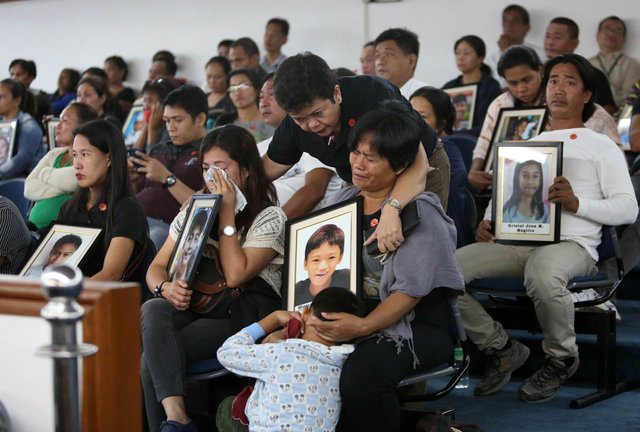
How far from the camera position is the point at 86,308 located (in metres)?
1.35

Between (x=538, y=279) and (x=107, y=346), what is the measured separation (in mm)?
2385

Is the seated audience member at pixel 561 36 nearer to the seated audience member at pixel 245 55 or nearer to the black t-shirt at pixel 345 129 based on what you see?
the seated audience member at pixel 245 55

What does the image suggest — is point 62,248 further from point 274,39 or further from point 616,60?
point 274,39

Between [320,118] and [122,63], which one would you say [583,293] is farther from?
[122,63]

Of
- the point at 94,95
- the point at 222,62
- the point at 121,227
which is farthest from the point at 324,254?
the point at 222,62

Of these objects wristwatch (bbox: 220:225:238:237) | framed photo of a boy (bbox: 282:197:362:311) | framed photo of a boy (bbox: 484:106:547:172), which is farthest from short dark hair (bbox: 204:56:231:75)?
framed photo of a boy (bbox: 282:197:362:311)

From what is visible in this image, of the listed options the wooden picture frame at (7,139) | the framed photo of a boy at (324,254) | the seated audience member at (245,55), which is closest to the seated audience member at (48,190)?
the wooden picture frame at (7,139)

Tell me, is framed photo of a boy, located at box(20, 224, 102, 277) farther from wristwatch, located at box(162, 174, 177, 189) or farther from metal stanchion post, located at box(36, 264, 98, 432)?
metal stanchion post, located at box(36, 264, 98, 432)

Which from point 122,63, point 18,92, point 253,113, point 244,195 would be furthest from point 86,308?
point 122,63

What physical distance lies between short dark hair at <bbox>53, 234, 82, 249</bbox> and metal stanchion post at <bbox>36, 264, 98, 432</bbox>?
2325mm

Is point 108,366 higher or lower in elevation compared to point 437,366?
higher

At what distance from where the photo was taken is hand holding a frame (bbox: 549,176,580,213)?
354 centimetres

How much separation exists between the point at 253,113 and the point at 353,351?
8.69 ft

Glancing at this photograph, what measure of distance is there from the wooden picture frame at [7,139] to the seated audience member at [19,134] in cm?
2
